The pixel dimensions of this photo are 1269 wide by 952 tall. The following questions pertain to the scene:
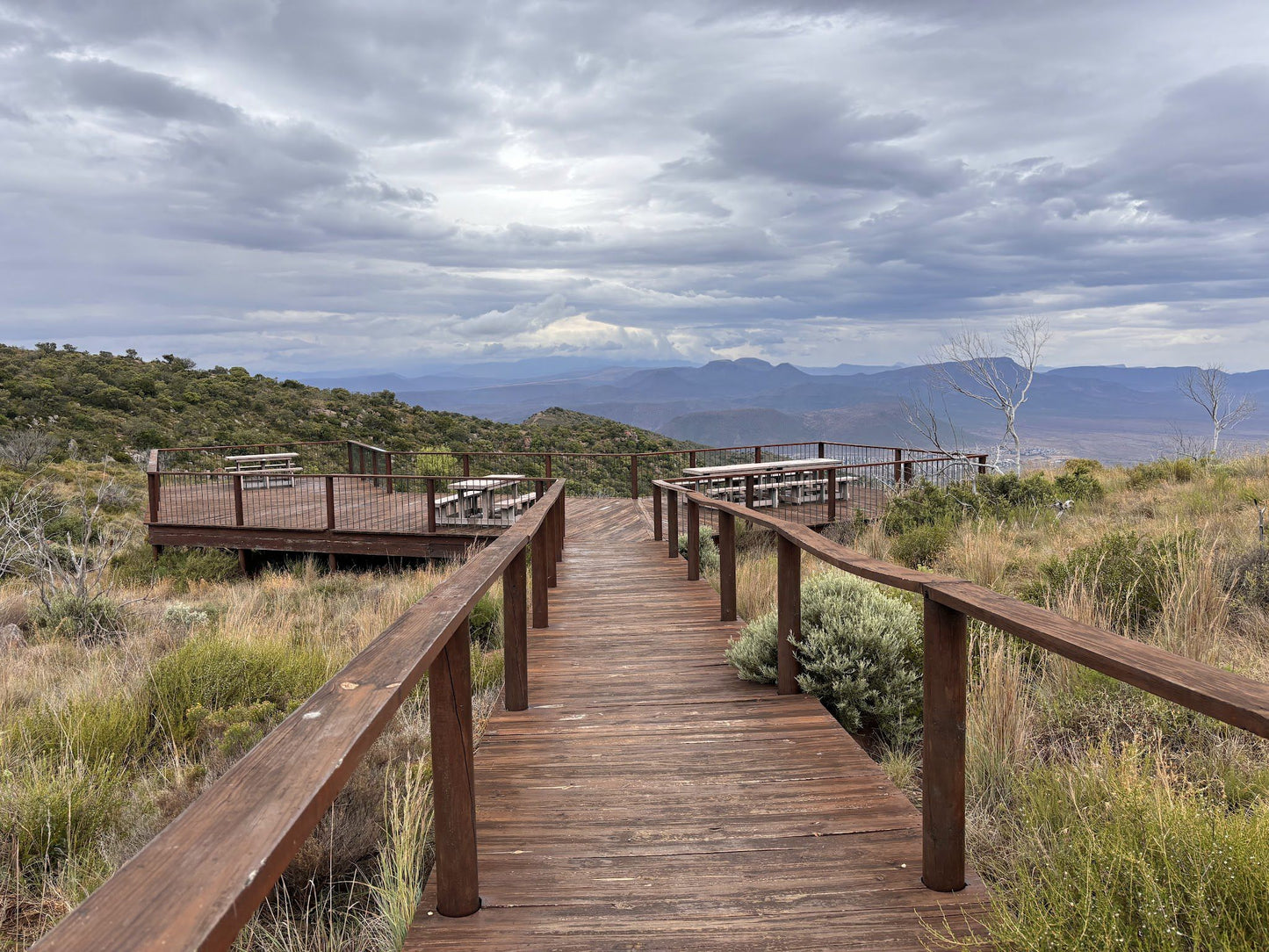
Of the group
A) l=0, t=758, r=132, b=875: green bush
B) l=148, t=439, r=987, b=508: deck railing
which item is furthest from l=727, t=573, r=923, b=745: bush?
l=148, t=439, r=987, b=508: deck railing

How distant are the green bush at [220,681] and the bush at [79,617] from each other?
3.32 metres

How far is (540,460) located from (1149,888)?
31.4 metres

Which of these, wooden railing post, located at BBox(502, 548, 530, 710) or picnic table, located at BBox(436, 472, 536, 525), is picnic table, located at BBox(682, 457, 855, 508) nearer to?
picnic table, located at BBox(436, 472, 536, 525)

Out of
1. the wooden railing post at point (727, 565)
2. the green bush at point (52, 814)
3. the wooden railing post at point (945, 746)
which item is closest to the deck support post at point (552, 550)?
the wooden railing post at point (727, 565)

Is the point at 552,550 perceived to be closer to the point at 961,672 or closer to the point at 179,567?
the point at 961,672

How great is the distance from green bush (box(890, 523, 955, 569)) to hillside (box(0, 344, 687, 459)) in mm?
25491

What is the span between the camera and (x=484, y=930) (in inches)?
84.5

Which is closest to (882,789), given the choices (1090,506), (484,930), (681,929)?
(681,929)

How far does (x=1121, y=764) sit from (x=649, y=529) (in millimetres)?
9986

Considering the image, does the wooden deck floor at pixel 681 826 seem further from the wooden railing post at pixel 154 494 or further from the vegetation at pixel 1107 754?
the wooden railing post at pixel 154 494

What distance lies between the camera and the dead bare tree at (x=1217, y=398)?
68.3ft

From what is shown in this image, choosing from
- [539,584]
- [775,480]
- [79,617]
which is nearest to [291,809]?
[539,584]

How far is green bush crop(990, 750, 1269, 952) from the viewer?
1.67 m

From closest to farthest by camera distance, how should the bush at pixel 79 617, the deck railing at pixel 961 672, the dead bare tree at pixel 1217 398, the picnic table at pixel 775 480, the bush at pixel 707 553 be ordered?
the deck railing at pixel 961 672
the bush at pixel 79 617
the bush at pixel 707 553
the picnic table at pixel 775 480
the dead bare tree at pixel 1217 398
